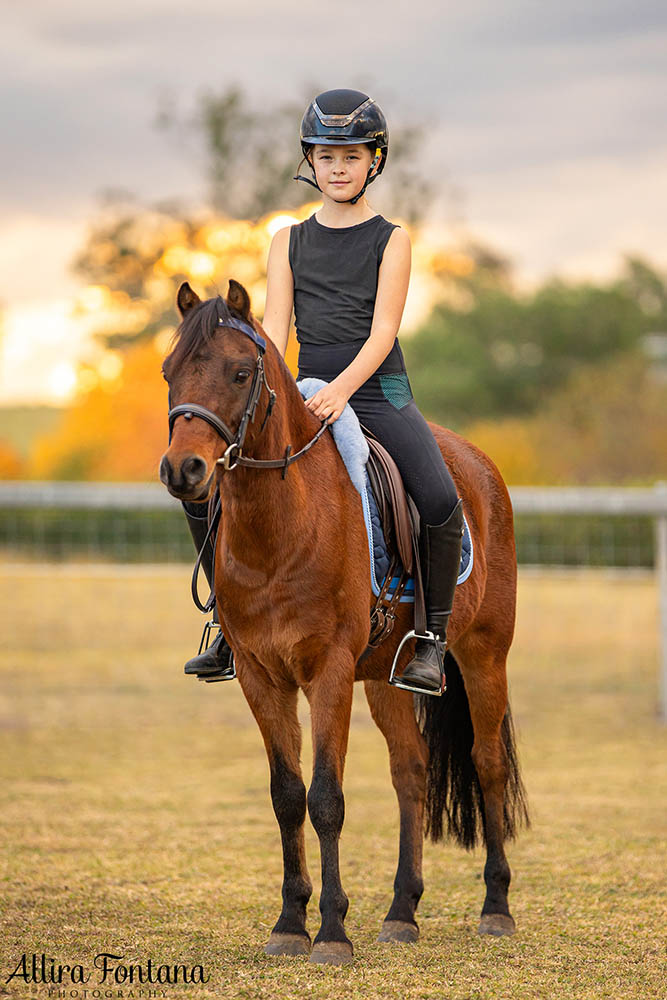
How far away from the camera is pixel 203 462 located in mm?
3574

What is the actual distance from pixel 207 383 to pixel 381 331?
2.91 ft

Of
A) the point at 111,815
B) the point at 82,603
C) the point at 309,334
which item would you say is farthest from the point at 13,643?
the point at 309,334

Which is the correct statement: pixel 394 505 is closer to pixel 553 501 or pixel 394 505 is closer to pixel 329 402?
pixel 329 402

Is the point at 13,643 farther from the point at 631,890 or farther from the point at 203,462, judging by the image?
the point at 203,462

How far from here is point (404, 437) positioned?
461cm

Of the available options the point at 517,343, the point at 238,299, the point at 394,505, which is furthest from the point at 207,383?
the point at 517,343

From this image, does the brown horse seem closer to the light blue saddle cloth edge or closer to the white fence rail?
the light blue saddle cloth edge

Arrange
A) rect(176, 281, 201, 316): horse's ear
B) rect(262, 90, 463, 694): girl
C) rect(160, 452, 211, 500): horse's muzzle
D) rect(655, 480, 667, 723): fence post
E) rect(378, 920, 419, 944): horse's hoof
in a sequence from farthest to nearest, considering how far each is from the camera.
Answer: rect(655, 480, 667, 723): fence post, rect(378, 920, 419, 944): horse's hoof, rect(262, 90, 463, 694): girl, rect(176, 281, 201, 316): horse's ear, rect(160, 452, 211, 500): horse's muzzle

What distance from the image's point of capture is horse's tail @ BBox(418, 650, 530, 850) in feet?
17.1

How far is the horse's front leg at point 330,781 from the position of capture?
412 centimetres

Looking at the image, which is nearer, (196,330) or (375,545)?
(196,330)

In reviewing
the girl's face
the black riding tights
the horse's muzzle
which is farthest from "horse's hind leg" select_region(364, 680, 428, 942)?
the girl's face

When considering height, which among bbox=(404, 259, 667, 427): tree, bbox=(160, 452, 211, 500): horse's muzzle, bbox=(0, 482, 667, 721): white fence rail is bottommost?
bbox=(0, 482, 667, 721): white fence rail

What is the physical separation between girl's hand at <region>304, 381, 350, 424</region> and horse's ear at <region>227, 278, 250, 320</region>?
0.52m
